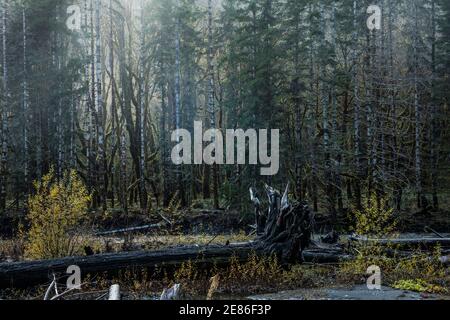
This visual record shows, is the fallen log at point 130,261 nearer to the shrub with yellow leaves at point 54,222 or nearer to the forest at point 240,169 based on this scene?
the forest at point 240,169

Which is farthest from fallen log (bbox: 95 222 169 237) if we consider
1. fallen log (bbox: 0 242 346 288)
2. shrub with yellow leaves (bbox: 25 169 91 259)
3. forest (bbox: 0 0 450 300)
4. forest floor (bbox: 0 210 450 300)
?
fallen log (bbox: 0 242 346 288)

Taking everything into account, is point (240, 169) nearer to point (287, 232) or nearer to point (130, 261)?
point (287, 232)

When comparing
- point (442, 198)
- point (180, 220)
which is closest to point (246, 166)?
point (180, 220)

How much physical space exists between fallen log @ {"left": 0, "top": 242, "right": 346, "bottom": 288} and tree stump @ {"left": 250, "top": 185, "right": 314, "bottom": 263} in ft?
1.20

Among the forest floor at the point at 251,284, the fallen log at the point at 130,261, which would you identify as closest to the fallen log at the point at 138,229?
the forest floor at the point at 251,284

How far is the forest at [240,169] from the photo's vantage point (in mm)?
12273

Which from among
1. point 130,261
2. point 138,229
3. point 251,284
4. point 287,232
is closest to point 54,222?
point 130,261

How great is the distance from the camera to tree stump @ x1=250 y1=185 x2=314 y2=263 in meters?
13.3

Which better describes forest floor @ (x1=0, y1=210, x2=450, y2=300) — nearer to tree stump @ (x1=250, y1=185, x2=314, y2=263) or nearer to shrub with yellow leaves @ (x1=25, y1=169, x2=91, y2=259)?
tree stump @ (x1=250, y1=185, x2=314, y2=263)

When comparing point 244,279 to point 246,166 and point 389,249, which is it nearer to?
point 389,249

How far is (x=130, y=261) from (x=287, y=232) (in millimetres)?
4054

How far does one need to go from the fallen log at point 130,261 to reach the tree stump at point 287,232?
367 mm

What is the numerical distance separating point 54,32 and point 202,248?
21110 millimetres
